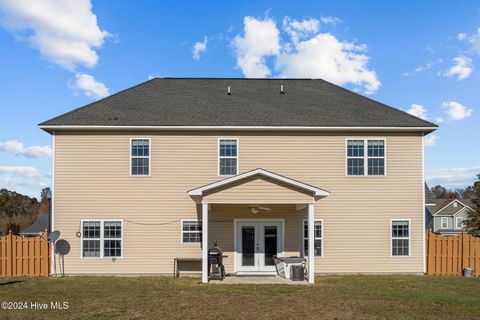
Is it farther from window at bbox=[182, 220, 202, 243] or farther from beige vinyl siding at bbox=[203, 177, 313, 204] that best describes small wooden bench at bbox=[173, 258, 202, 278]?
beige vinyl siding at bbox=[203, 177, 313, 204]

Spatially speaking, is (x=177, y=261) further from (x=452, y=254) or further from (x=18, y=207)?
(x=18, y=207)

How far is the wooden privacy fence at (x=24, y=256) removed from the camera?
16703mm

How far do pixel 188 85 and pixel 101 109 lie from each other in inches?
176

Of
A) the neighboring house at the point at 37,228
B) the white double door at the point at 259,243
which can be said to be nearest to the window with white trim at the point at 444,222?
the neighboring house at the point at 37,228

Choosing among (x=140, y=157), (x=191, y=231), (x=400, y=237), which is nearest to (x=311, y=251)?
(x=400, y=237)

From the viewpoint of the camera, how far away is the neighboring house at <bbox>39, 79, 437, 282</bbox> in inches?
666

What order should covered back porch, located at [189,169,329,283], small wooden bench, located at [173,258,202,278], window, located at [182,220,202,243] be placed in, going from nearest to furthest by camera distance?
small wooden bench, located at [173,258,202,278] < window, located at [182,220,202,243] < covered back porch, located at [189,169,329,283]

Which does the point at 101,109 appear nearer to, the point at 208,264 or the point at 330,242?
the point at 208,264

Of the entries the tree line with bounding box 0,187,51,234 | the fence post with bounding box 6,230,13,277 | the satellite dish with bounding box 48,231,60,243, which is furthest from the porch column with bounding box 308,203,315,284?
the tree line with bounding box 0,187,51,234

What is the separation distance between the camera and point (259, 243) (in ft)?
56.8

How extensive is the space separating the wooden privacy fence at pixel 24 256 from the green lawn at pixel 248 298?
2.47 feet

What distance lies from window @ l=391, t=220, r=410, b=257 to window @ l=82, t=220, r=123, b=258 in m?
10.7

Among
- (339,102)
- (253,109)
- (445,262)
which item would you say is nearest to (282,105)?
(253,109)

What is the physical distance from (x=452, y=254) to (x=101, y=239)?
13.8 metres
